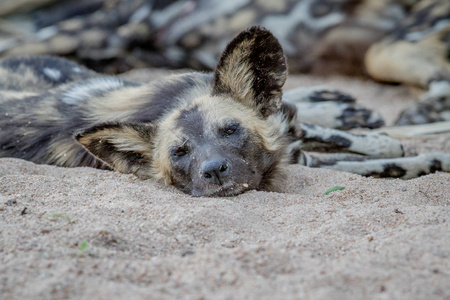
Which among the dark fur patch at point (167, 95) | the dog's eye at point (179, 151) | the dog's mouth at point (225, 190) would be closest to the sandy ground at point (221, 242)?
the dog's mouth at point (225, 190)

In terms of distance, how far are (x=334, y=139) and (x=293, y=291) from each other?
2793 mm

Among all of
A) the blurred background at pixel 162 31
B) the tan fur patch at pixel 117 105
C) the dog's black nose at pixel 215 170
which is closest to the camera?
the dog's black nose at pixel 215 170

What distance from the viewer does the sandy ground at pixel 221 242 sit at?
182cm

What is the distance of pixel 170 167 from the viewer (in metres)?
3.38

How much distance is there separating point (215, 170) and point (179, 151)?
38 cm

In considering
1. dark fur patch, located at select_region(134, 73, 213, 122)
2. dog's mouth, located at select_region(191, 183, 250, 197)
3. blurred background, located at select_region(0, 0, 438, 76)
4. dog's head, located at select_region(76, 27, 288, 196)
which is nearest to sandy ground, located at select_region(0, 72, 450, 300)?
dog's mouth, located at select_region(191, 183, 250, 197)

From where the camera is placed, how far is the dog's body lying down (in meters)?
3.26

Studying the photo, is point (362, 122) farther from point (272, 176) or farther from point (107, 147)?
point (107, 147)

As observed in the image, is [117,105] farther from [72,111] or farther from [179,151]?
[179,151]

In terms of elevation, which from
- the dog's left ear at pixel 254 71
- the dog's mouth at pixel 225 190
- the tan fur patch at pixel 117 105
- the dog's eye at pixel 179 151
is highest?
the dog's left ear at pixel 254 71

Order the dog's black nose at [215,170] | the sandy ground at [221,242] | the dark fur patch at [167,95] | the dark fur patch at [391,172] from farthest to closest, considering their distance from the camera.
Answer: the dark fur patch at [391,172], the dark fur patch at [167,95], the dog's black nose at [215,170], the sandy ground at [221,242]

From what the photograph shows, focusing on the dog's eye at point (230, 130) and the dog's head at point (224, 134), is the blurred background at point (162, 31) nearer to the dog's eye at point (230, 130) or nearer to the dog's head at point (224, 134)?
the dog's head at point (224, 134)

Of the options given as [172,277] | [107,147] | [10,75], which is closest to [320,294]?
[172,277]

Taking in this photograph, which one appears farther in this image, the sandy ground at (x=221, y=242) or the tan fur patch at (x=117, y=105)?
the tan fur patch at (x=117, y=105)
